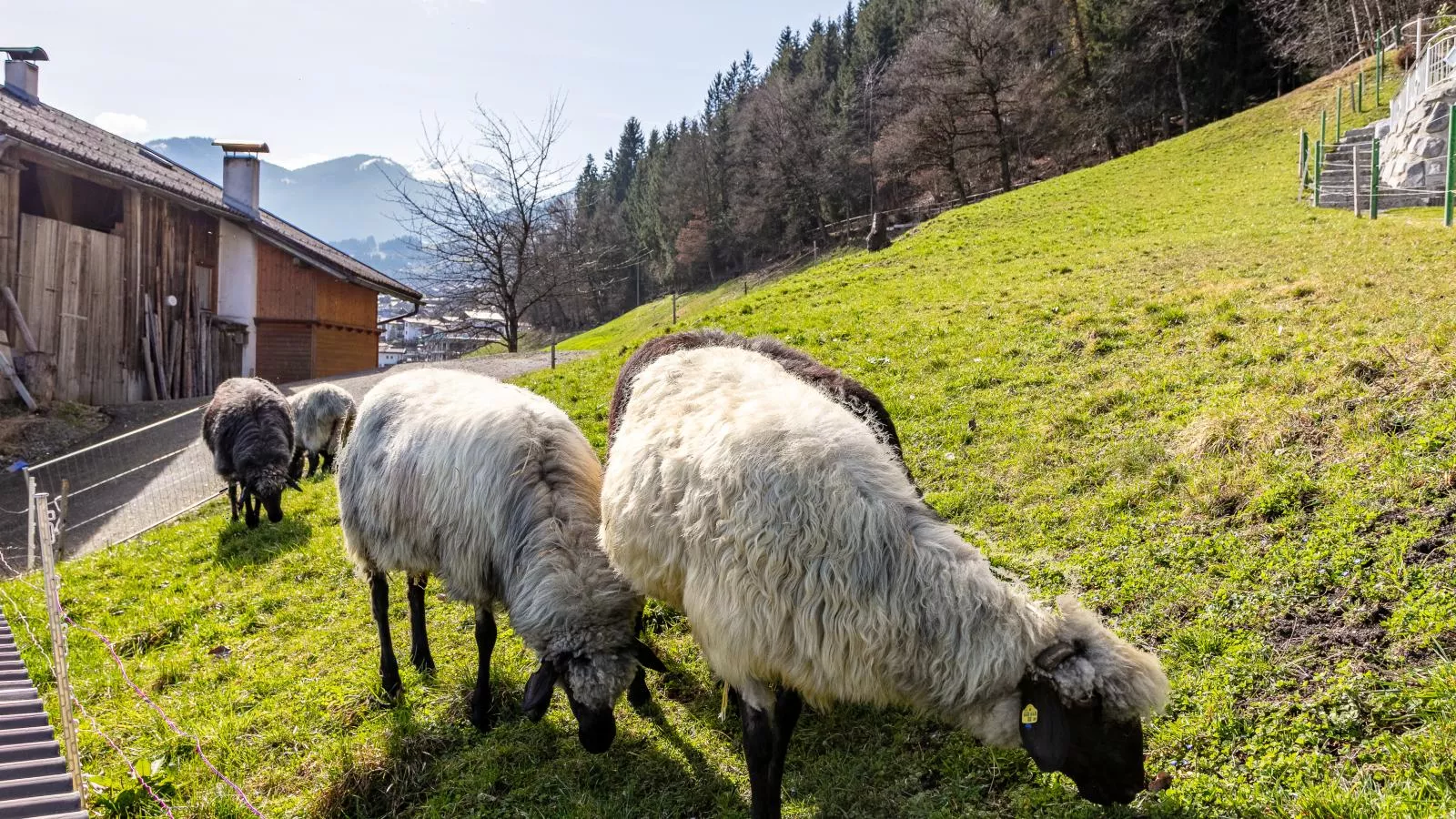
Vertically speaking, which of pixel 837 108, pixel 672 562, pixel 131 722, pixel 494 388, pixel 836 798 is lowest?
pixel 131 722

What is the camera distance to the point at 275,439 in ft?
31.9

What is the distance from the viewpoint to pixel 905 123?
44.7 metres

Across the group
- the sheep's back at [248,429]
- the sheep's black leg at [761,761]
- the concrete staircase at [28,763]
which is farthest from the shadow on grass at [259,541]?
Result: the sheep's black leg at [761,761]

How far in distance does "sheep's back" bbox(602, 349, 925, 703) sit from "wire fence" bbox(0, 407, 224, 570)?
8.99 metres

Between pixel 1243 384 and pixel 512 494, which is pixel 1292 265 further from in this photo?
pixel 512 494

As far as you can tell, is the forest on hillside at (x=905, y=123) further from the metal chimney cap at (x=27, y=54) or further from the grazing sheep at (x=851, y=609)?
the grazing sheep at (x=851, y=609)

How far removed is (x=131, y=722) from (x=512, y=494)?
10.2 feet

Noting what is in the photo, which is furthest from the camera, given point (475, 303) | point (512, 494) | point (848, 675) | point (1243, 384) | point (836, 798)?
point (475, 303)

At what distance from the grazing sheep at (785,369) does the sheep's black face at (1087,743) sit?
207 cm

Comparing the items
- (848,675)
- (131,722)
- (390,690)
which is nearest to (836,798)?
(848,675)

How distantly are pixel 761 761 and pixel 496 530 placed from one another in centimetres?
196

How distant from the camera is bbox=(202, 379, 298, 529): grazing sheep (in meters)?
9.14

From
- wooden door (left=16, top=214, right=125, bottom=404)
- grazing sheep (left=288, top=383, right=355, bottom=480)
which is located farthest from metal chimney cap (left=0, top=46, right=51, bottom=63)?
grazing sheep (left=288, top=383, right=355, bottom=480)

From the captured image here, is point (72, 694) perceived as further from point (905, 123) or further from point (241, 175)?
point (905, 123)
